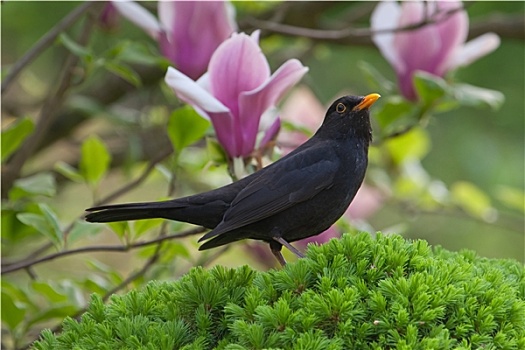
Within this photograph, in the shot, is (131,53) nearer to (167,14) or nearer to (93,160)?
(167,14)

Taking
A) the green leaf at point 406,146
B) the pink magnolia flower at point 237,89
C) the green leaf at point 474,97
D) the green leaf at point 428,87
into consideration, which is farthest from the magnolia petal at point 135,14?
the green leaf at point 406,146

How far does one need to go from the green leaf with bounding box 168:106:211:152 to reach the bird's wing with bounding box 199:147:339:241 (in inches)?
9.0

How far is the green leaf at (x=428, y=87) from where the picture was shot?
194 centimetres

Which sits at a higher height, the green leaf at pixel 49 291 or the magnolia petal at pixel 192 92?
the magnolia petal at pixel 192 92

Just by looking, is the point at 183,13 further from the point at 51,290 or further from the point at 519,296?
the point at 519,296

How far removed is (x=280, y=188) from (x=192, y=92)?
0.26 meters

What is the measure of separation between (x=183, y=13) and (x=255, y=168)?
1.41ft

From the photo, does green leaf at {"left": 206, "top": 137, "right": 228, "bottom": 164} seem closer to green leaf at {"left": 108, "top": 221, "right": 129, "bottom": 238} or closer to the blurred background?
the blurred background

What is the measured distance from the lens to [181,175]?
288cm

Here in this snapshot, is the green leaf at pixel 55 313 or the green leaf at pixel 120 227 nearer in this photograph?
the green leaf at pixel 120 227

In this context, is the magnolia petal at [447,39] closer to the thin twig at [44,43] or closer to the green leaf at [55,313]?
the thin twig at [44,43]

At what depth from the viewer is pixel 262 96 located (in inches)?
68.1

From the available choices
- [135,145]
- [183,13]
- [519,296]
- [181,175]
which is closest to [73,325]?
[519,296]

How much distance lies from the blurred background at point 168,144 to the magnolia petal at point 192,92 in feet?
0.54
